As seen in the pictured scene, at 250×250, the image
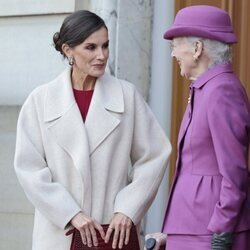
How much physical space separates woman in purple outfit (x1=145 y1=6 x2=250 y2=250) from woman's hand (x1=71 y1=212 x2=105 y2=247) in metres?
0.38

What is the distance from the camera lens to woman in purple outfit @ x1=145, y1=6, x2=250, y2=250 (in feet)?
10.9

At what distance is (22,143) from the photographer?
3930 mm

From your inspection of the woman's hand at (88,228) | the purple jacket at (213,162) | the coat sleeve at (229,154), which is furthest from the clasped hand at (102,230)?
the coat sleeve at (229,154)

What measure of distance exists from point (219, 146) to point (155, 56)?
2.04m

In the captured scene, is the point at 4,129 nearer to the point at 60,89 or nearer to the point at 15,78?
the point at 15,78

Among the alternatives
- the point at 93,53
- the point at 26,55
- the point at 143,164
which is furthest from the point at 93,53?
the point at 26,55

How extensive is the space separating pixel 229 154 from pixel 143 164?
74 cm

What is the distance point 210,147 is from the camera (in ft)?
11.3

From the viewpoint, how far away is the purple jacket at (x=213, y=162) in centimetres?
331

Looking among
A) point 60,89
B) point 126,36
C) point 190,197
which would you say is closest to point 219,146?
point 190,197

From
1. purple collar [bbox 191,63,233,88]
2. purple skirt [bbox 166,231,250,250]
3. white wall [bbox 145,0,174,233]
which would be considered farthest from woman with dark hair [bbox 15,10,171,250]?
white wall [bbox 145,0,174,233]

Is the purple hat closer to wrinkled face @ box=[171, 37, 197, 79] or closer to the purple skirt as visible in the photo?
wrinkled face @ box=[171, 37, 197, 79]

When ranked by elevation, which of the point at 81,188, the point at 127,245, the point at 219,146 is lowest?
the point at 127,245

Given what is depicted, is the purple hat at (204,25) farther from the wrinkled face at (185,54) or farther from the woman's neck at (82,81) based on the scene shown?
the woman's neck at (82,81)
